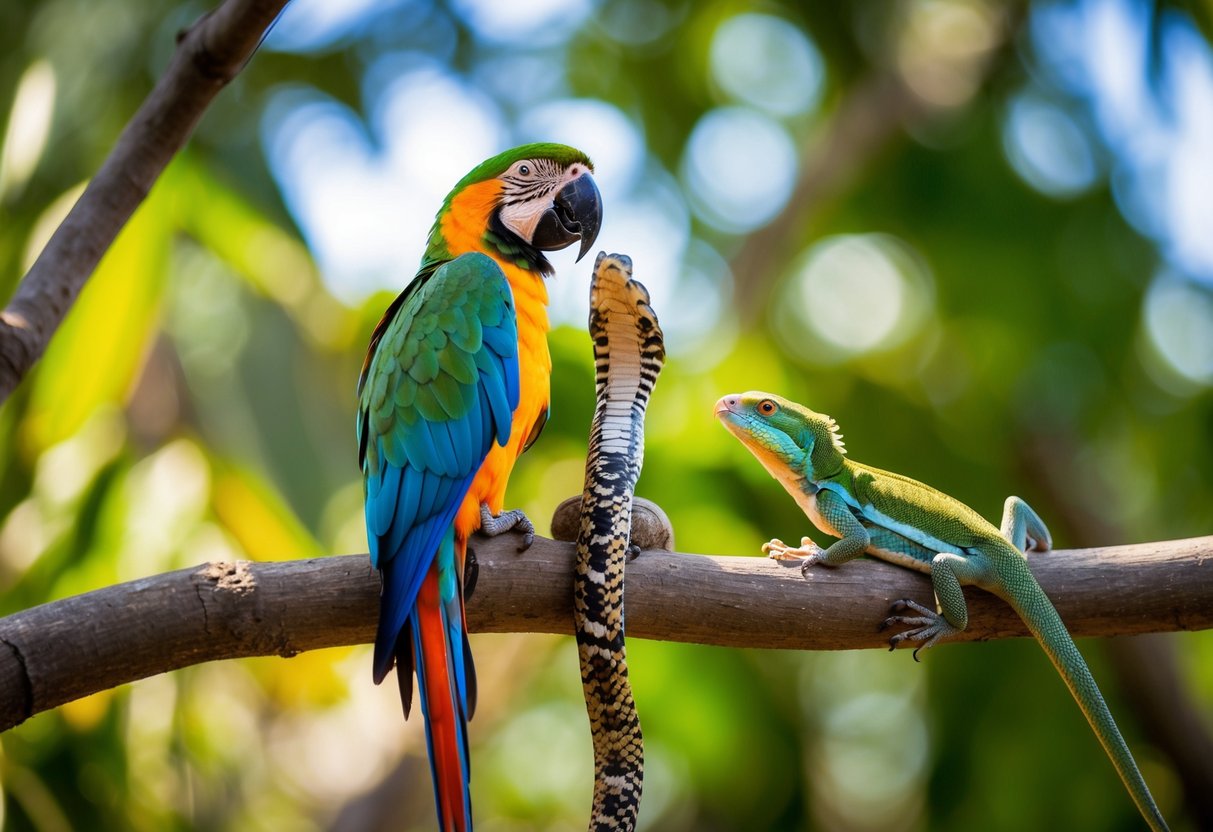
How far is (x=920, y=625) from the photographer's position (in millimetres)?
2455

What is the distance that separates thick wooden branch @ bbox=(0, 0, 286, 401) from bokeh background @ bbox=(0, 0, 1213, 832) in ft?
4.29

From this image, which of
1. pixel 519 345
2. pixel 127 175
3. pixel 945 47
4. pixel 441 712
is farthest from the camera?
pixel 945 47

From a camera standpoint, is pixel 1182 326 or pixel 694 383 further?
pixel 1182 326

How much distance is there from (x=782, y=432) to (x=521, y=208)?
3.33 ft

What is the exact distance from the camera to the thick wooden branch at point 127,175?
2.22 metres

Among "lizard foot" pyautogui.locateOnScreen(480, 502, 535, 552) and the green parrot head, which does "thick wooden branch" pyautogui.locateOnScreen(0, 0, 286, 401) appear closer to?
the green parrot head

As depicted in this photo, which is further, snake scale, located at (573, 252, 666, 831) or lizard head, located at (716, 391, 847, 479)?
lizard head, located at (716, 391, 847, 479)

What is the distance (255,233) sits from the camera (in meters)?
6.32

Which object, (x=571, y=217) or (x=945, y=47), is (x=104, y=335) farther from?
(x=945, y=47)

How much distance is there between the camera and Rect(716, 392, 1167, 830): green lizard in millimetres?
2393

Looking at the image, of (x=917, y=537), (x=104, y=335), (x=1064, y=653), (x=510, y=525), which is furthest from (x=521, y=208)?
(x=104, y=335)

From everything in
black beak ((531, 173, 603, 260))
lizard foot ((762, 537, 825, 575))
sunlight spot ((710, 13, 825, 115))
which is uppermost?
sunlight spot ((710, 13, 825, 115))

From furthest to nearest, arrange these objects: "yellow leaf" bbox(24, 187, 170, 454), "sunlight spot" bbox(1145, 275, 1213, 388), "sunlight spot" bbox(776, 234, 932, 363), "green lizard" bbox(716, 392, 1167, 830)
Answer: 1. "sunlight spot" bbox(776, 234, 932, 363)
2. "sunlight spot" bbox(1145, 275, 1213, 388)
3. "yellow leaf" bbox(24, 187, 170, 454)
4. "green lizard" bbox(716, 392, 1167, 830)

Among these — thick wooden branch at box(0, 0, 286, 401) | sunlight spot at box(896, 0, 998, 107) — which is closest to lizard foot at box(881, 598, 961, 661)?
thick wooden branch at box(0, 0, 286, 401)
